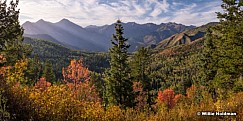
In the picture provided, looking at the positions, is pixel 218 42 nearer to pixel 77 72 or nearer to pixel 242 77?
pixel 242 77

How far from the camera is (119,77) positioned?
31.3m

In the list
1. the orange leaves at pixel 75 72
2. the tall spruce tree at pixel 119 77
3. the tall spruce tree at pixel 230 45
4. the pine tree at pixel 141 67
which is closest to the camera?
the tall spruce tree at pixel 230 45

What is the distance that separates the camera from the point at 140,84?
42656 millimetres

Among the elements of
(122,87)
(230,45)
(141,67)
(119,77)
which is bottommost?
(122,87)

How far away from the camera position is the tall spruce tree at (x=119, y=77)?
3117 centimetres

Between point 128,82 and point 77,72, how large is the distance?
23.0m

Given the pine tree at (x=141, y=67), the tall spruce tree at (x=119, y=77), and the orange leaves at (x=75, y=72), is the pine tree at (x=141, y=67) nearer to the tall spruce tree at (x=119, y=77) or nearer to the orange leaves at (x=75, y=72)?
the tall spruce tree at (x=119, y=77)

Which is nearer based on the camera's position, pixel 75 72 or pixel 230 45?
pixel 230 45

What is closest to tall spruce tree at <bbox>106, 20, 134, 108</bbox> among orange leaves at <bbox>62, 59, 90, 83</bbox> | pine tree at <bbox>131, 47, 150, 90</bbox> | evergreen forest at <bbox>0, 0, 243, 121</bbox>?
evergreen forest at <bbox>0, 0, 243, 121</bbox>

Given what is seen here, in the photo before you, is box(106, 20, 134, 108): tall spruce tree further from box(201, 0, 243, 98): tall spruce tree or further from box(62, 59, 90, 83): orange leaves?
box(62, 59, 90, 83): orange leaves

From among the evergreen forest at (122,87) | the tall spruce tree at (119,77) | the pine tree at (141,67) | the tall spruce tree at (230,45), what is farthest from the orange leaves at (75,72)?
the tall spruce tree at (230,45)

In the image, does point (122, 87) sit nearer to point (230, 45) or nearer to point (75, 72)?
point (230, 45)

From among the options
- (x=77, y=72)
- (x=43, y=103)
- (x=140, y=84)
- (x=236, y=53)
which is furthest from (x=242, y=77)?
(x=77, y=72)

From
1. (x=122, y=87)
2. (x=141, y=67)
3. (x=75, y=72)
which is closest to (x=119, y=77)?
(x=122, y=87)
